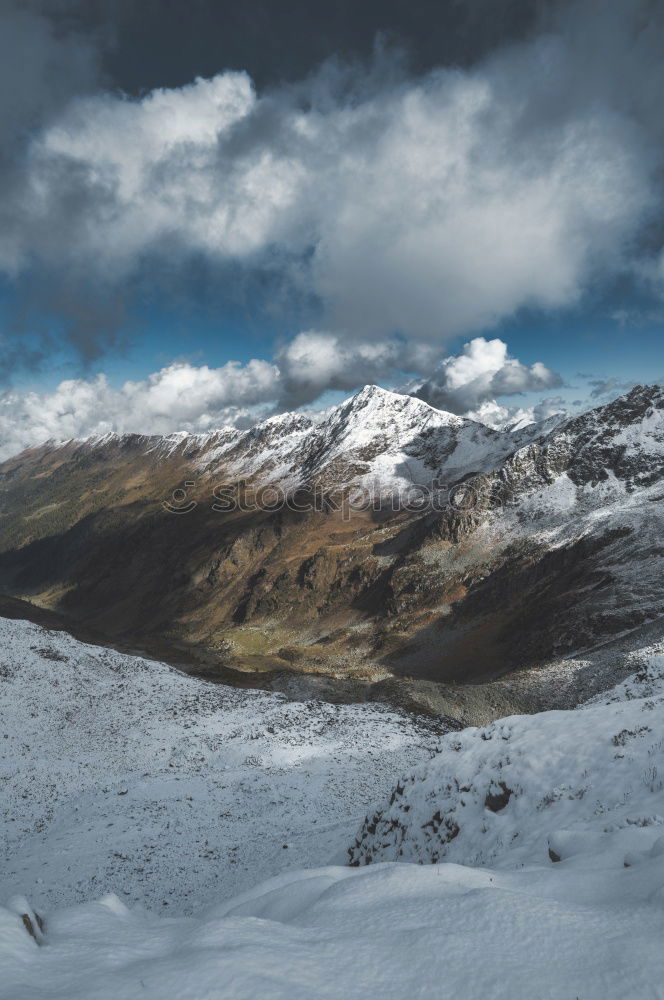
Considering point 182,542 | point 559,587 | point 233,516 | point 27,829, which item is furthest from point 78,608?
point 27,829

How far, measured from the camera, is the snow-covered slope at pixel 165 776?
58.6 feet

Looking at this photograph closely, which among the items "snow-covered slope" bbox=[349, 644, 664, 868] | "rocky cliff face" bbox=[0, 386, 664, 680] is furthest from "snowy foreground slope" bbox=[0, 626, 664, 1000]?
"rocky cliff face" bbox=[0, 386, 664, 680]

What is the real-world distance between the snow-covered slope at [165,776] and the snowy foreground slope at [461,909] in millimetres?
2351

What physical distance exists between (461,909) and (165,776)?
71.4 ft

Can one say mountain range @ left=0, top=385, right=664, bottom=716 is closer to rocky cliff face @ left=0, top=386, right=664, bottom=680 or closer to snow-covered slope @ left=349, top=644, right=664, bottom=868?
rocky cliff face @ left=0, top=386, right=664, bottom=680

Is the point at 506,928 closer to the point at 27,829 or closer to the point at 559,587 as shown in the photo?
the point at 27,829

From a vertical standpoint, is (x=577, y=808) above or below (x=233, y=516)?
below

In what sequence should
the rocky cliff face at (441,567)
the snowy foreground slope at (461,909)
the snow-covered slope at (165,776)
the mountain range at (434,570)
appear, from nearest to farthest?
the snowy foreground slope at (461,909) < the snow-covered slope at (165,776) < the mountain range at (434,570) < the rocky cliff face at (441,567)

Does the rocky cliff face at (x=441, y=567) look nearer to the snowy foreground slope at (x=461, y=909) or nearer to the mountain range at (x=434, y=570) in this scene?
the mountain range at (x=434, y=570)

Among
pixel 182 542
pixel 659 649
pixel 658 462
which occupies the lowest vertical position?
pixel 659 649

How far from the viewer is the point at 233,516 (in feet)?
641

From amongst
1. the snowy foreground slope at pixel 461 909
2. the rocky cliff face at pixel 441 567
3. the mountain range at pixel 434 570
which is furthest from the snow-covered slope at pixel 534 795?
the rocky cliff face at pixel 441 567

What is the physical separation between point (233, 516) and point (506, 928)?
193710 mm

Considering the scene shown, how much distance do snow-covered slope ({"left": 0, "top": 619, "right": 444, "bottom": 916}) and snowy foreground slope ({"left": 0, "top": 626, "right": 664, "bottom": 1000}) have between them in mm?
2351
